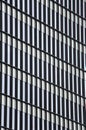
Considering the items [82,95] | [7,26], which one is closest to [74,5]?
[82,95]

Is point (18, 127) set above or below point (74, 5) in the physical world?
below

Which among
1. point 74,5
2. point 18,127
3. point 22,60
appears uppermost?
point 74,5

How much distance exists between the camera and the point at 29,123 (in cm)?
13212

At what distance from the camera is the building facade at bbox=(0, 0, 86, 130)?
129750mm

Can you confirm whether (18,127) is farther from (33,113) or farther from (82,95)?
(82,95)

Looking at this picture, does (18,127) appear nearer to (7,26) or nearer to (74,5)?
(7,26)

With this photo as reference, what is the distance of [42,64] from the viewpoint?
138 m

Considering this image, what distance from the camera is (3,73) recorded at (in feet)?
420

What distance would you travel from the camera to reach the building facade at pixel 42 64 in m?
130

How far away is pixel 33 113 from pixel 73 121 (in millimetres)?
11978

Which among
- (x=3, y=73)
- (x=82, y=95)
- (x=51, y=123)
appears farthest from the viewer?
(x=82, y=95)

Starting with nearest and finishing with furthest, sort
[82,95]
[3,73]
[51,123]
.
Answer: [3,73]
[51,123]
[82,95]

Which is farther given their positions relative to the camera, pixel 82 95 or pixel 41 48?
pixel 82 95

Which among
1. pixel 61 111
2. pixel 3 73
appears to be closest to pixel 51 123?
pixel 61 111
